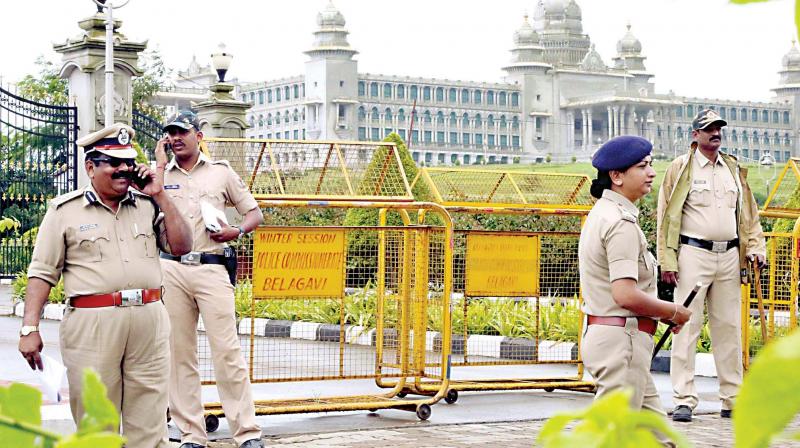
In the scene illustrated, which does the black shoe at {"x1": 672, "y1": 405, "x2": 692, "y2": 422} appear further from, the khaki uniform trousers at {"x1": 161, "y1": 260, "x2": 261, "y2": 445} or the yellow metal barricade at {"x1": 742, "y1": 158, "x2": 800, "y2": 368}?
the khaki uniform trousers at {"x1": 161, "y1": 260, "x2": 261, "y2": 445}

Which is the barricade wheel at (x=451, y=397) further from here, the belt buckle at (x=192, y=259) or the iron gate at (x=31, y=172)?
the iron gate at (x=31, y=172)

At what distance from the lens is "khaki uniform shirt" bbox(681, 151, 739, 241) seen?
726 centimetres

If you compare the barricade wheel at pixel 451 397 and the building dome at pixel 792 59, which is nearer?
the barricade wheel at pixel 451 397

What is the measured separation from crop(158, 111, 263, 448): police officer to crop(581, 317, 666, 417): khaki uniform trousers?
2.15 meters

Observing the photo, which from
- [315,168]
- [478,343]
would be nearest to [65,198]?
[315,168]

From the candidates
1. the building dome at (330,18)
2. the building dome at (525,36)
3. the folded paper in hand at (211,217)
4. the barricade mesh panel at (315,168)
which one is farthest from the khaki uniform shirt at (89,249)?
the building dome at (525,36)

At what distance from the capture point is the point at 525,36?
411 feet

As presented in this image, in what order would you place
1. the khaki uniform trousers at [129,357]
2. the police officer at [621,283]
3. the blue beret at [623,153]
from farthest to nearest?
the khaki uniform trousers at [129,357] < the blue beret at [623,153] < the police officer at [621,283]

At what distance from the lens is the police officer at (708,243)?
7246mm

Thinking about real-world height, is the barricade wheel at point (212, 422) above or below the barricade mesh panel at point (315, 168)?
below

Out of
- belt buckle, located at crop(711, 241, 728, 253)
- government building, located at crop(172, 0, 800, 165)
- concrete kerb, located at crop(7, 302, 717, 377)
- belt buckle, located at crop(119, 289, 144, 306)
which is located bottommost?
concrete kerb, located at crop(7, 302, 717, 377)

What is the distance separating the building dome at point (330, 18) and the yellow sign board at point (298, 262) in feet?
363

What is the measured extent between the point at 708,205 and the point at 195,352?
2962mm

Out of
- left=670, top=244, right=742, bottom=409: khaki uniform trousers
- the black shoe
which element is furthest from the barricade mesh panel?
the black shoe
